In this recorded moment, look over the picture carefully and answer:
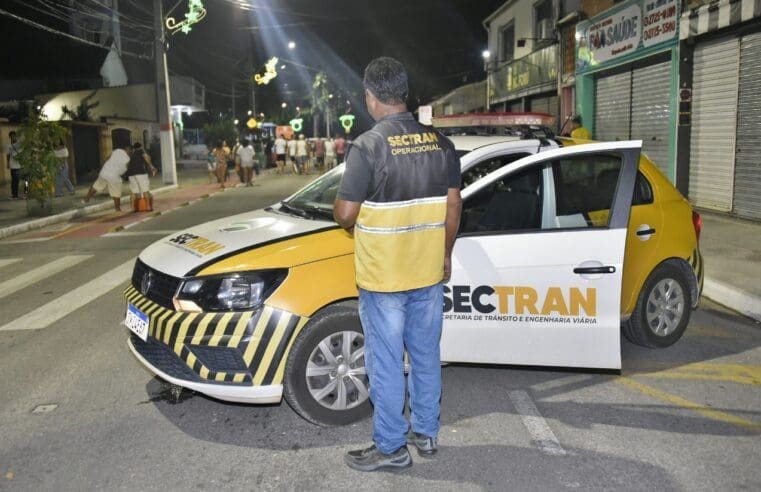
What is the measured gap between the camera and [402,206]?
3.23 metres

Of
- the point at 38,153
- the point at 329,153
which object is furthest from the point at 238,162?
the point at 38,153

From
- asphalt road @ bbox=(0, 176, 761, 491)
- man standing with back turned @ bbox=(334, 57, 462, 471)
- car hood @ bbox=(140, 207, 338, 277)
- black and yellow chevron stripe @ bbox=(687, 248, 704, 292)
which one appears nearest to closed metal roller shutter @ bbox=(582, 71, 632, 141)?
black and yellow chevron stripe @ bbox=(687, 248, 704, 292)

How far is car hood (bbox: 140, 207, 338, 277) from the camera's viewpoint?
402 centimetres

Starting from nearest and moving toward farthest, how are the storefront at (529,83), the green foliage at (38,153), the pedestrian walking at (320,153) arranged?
the green foliage at (38,153)
the storefront at (529,83)
the pedestrian walking at (320,153)

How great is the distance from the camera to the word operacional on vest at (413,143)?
3209 mm

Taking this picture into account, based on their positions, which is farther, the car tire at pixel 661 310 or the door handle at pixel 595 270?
the car tire at pixel 661 310

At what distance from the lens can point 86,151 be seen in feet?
92.1

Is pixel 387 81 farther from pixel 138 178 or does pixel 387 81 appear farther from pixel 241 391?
pixel 138 178

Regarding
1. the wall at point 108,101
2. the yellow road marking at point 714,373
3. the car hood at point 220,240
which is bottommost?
the yellow road marking at point 714,373

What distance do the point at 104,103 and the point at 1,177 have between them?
17418 millimetres

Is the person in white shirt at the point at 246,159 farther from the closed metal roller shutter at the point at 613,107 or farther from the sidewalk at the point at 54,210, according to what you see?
the closed metal roller shutter at the point at 613,107

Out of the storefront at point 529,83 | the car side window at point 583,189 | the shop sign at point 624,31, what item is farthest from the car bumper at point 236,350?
the storefront at point 529,83

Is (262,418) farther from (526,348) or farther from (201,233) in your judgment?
(526,348)

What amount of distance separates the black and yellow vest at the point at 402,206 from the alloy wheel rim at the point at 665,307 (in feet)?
8.62
